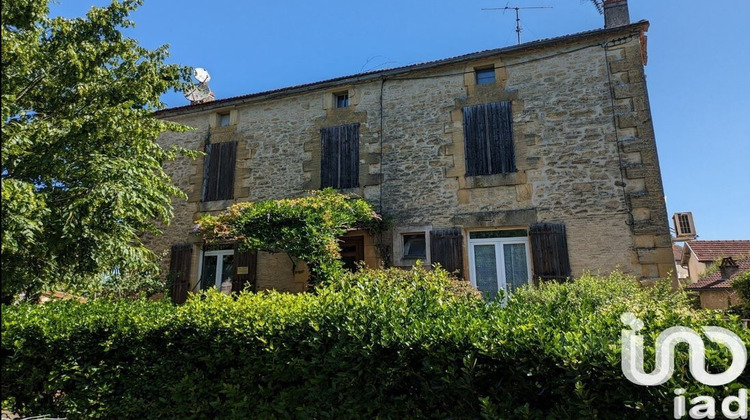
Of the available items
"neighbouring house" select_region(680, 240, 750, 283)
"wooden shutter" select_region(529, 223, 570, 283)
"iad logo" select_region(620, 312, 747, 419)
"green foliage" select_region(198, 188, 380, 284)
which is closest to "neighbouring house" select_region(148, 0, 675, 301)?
"wooden shutter" select_region(529, 223, 570, 283)

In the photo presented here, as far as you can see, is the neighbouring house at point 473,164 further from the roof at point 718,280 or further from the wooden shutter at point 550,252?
the roof at point 718,280

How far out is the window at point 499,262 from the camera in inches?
325

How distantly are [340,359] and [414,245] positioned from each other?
6162 millimetres

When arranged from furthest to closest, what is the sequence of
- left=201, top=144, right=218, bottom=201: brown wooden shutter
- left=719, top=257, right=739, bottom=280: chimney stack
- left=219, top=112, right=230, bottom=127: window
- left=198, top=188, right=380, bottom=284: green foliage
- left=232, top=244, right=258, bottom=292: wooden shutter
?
left=719, top=257, right=739, bottom=280: chimney stack < left=219, top=112, right=230, bottom=127: window < left=201, top=144, right=218, bottom=201: brown wooden shutter < left=232, top=244, right=258, bottom=292: wooden shutter < left=198, top=188, right=380, bottom=284: green foliage

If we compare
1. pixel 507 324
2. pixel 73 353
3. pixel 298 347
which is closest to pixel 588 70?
pixel 507 324

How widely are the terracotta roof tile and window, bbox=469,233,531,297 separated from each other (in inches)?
793

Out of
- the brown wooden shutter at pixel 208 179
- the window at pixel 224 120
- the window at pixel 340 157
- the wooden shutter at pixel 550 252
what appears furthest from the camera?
the window at pixel 224 120

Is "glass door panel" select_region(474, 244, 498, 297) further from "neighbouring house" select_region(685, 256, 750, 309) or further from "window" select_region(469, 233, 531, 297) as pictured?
"neighbouring house" select_region(685, 256, 750, 309)

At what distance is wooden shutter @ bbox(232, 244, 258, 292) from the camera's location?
9.75 m

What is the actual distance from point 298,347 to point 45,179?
322 centimetres

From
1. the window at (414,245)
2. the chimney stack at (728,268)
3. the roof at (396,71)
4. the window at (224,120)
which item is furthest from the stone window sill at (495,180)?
the chimney stack at (728,268)

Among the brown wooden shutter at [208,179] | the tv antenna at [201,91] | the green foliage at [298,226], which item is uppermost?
the tv antenna at [201,91]

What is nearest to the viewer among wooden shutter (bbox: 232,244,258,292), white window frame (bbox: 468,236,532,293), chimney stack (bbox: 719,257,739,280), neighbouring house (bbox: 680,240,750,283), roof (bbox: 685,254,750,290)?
white window frame (bbox: 468,236,532,293)

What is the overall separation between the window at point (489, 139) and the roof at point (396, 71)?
1.13m
